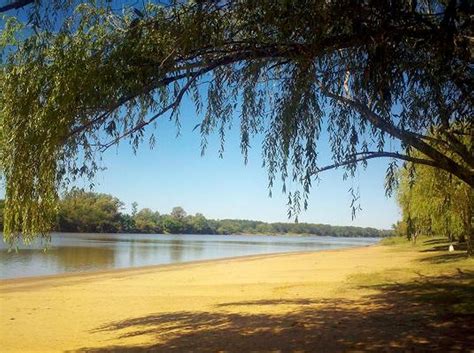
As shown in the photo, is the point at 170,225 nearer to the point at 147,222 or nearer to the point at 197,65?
the point at 147,222

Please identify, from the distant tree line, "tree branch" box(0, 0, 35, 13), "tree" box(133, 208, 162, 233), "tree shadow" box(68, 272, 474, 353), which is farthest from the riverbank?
"tree" box(133, 208, 162, 233)

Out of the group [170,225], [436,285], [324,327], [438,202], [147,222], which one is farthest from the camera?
[170,225]

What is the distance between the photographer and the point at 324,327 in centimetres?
739

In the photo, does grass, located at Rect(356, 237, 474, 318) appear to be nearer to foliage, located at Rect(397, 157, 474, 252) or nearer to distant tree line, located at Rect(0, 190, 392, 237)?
foliage, located at Rect(397, 157, 474, 252)

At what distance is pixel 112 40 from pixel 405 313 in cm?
700

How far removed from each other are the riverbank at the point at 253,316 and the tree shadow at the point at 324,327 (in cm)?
2

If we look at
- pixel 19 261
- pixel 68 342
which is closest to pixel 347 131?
pixel 68 342

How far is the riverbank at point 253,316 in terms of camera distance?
6582mm

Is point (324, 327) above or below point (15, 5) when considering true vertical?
below

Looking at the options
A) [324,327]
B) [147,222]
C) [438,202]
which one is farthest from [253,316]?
[147,222]

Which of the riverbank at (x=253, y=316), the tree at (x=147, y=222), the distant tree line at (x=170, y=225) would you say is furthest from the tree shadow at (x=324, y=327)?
the tree at (x=147, y=222)

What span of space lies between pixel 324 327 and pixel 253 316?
1.83 meters

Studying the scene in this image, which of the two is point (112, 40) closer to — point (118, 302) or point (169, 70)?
point (169, 70)

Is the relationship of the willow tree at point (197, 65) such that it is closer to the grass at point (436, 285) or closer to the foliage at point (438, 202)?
the grass at point (436, 285)
